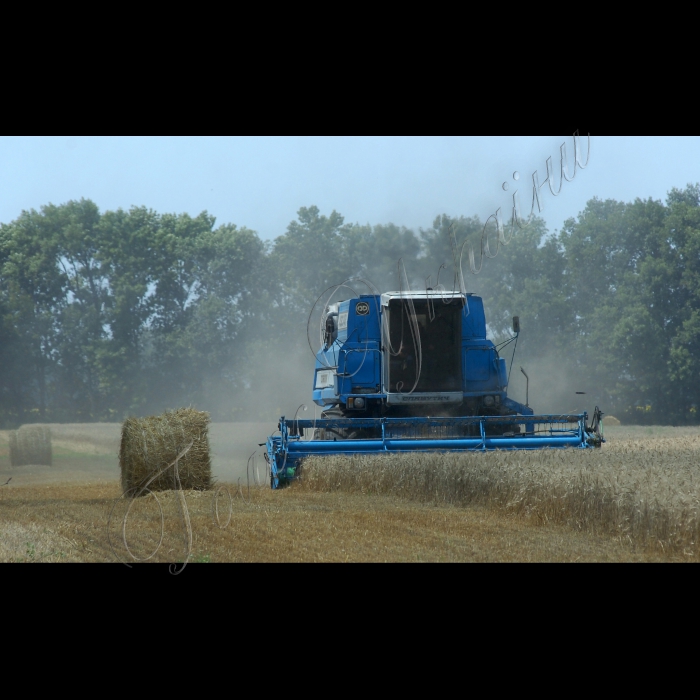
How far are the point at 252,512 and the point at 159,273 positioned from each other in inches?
1794

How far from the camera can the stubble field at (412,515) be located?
328 inches

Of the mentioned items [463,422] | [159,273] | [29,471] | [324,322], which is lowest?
[29,471]

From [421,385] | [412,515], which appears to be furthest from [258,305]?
[412,515]

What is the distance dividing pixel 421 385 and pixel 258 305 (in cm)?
3928

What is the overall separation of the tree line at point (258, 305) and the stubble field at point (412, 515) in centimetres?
3117

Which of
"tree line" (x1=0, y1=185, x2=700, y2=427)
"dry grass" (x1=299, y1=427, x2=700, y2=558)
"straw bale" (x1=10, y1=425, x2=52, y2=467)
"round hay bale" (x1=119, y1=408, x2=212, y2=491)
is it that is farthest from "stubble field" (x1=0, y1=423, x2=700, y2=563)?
"tree line" (x1=0, y1=185, x2=700, y2=427)

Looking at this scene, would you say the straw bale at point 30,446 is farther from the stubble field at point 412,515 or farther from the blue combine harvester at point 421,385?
the blue combine harvester at point 421,385

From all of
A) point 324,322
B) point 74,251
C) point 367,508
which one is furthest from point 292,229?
point 367,508

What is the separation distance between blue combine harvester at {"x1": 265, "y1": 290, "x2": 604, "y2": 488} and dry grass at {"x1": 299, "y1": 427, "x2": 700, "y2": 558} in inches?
36.0

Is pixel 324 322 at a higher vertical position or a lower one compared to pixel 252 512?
→ higher

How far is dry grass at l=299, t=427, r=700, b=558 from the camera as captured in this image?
8461 millimetres

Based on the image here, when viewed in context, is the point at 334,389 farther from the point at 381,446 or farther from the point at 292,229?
the point at 292,229

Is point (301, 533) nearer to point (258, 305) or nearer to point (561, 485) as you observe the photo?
point (561, 485)

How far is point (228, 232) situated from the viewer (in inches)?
2239
